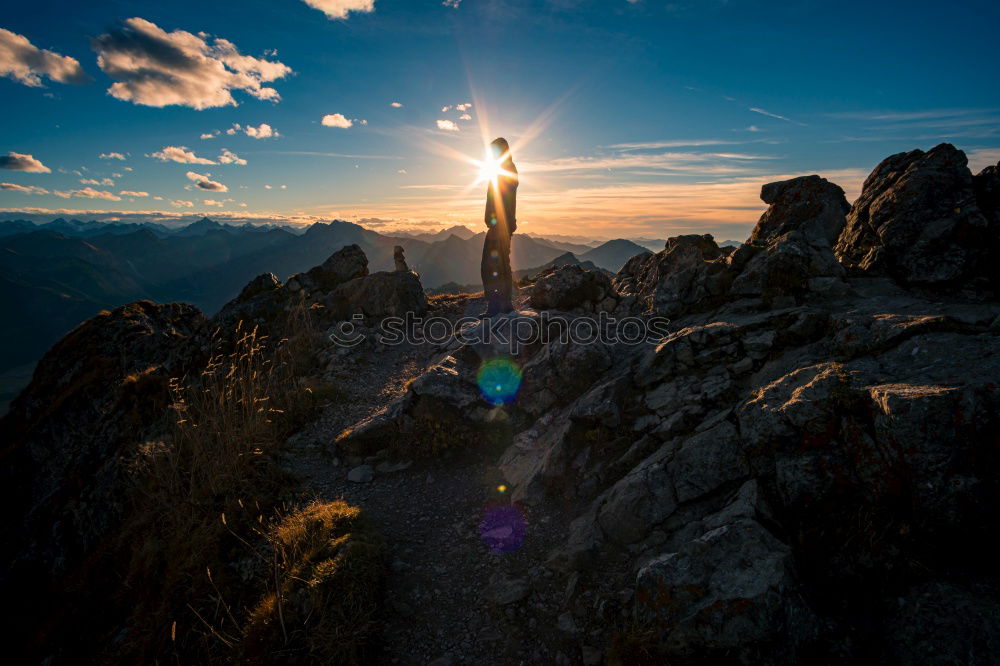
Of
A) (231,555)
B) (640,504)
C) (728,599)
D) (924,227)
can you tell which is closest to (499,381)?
(640,504)

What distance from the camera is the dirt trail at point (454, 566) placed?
225 inches

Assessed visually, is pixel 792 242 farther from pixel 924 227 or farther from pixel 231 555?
pixel 231 555

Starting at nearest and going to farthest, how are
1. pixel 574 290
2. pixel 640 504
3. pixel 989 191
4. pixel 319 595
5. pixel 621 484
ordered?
pixel 319 595 → pixel 640 504 → pixel 621 484 → pixel 989 191 → pixel 574 290

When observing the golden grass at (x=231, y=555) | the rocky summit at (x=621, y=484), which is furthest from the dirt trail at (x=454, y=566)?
the golden grass at (x=231, y=555)

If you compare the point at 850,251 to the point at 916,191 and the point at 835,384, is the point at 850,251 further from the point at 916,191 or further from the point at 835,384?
the point at 835,384

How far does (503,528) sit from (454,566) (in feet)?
3.79

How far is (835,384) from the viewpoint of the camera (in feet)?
19.0

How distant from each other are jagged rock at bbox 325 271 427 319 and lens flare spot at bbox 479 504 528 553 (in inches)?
578

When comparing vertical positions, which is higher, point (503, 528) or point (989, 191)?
point (989, 191)

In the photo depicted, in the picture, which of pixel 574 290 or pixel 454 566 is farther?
pixel 574 290

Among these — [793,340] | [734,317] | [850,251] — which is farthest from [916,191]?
[793,340]

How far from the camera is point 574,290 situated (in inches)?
641

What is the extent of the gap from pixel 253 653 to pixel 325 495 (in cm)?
380

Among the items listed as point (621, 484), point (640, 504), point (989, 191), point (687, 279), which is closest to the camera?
point (640, 504)
